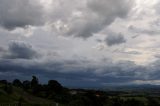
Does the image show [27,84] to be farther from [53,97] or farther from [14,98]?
[14,98]

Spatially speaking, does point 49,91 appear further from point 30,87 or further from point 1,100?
point 1,100

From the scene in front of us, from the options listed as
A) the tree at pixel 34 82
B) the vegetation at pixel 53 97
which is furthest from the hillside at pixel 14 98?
the tree at pixel 34 82

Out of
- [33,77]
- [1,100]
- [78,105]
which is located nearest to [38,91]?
[33,77]

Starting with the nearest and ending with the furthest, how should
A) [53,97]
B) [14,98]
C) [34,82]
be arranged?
[14,98], [53,97], [34,82]

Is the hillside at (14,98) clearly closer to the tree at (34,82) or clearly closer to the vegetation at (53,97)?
the vegetation at (53,97)

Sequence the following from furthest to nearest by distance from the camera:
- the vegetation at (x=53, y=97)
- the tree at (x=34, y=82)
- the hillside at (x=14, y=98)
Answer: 1. the tree at (x=34, y=82)
2. the vegetation at (x=53, y=97)
3. the hillside at (x=14, y=98)

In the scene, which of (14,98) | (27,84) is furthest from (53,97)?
(27,84)

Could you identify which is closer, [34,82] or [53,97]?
[53,97]

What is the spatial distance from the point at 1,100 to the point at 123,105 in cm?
3888

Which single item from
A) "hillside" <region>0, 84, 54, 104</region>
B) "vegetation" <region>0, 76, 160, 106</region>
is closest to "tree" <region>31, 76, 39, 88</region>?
"vegetation" <region>0, 76, 160, 106</region>

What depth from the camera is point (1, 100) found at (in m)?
Answer: 103

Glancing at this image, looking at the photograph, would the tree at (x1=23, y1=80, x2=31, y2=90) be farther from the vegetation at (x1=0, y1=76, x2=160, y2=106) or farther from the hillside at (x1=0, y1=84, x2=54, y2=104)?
the hillside at (x1=0, y1=84, x2=54, y2=104)

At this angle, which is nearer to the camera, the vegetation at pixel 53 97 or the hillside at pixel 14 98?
the hillside at pixel 14 98

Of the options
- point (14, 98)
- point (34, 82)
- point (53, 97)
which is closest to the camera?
point (14, 98)
